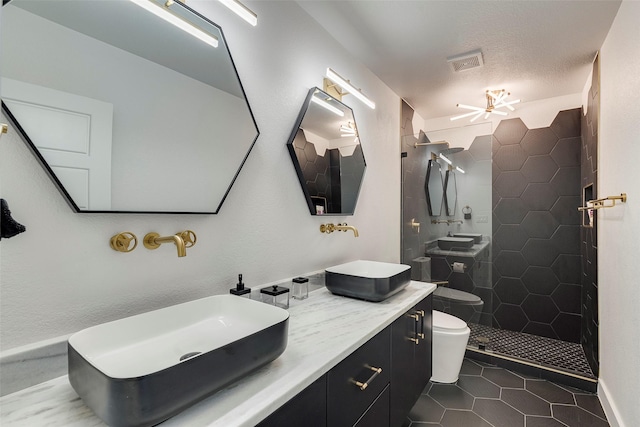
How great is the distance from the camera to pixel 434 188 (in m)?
3.14

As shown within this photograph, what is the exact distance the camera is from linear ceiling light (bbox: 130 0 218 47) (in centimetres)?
102

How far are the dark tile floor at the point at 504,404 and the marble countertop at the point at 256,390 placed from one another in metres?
1.23

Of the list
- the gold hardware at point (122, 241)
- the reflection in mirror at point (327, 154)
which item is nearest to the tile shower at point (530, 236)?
the reflection in mirror at point (327, 154)

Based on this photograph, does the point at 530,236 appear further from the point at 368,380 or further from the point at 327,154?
the point at 368,380

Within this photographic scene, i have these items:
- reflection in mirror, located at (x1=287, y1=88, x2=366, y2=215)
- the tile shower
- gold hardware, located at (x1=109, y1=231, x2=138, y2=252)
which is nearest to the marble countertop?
gold hardware, located at (x1=109, y1=231, x2=138, y2=252)

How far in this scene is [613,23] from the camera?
1.88 m

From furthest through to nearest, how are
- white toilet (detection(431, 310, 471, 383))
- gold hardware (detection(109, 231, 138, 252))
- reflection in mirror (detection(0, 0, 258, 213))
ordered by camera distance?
white toilet (detection(431, 310, 471, 383)) < gold hardware (detection(109, 231, 138, 252)) < reflection in mirror (detection(0, 0, 258, 213))

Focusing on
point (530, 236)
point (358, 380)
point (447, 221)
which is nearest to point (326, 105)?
point (358, 380)

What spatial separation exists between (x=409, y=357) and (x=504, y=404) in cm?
114

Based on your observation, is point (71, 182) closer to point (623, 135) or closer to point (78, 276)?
point (78, 276)

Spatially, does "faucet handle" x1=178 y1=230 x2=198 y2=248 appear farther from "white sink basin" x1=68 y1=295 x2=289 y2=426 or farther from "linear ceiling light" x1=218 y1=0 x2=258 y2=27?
A: "linear ceiling light" x1=218 y1=0 x2=258 y2=27

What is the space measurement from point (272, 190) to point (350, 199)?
780 millimetres

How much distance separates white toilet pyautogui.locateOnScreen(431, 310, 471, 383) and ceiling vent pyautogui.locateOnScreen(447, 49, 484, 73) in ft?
6.67

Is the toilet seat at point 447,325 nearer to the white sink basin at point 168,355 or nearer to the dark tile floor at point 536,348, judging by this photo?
the dark tile floor at point 536,348
